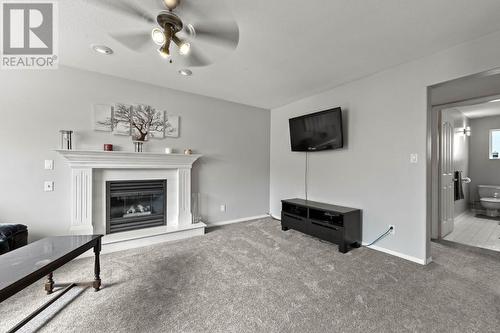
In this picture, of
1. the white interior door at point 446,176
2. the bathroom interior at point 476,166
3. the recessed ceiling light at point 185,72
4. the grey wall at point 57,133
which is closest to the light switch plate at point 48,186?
the grey wall at point 57,133

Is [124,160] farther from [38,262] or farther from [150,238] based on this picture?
[38,262]

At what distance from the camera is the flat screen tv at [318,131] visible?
3.26 metres

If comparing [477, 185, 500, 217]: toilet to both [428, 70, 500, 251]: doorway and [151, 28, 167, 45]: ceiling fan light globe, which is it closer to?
[428, 70, 500, 251]: doorway

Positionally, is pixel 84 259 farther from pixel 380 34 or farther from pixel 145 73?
pixel 380 34

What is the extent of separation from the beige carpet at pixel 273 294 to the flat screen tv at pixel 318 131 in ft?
5.35

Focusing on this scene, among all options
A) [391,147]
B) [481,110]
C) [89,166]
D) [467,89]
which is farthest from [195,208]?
[481,110]

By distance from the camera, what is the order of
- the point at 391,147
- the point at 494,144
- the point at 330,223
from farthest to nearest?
the point at 494,144, the point at 330,223, the point at 391,147

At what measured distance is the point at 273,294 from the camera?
1.95m

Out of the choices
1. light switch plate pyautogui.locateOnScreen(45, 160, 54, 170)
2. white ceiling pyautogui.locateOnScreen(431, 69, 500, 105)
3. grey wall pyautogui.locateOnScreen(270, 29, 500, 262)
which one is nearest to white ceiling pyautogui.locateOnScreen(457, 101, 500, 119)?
white ceiling pyautogui.locateOnScreen(431, 69, 500, 105)

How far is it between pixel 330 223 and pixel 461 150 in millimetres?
4132

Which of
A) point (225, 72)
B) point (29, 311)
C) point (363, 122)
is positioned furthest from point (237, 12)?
point (29, 311)

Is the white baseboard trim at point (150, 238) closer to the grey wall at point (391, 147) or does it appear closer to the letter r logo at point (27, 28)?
the grey wall at point (391, 147)

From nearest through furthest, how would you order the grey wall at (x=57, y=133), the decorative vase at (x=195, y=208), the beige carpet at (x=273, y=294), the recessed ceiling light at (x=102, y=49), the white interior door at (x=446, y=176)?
the beige carpet at (x=273, y=294) → the recessed ceiling light at (x=102, y=49) → the grey wall at (x=57, y=133) → the white interior door at (x=446, y=176) → the decorative vase at (x=195, y=208)

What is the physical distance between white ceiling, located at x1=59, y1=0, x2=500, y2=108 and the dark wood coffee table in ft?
5.51
